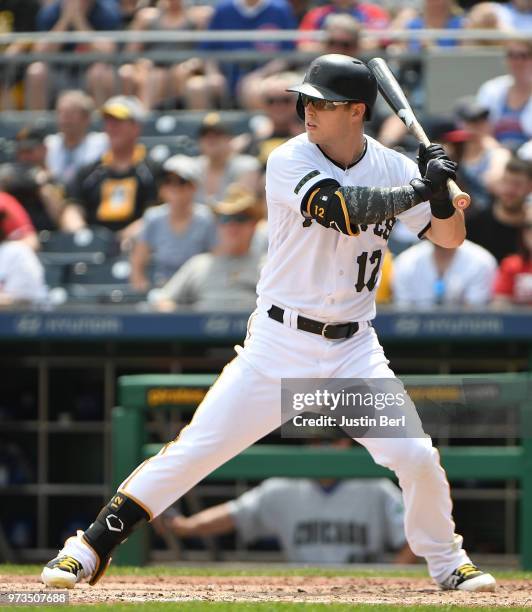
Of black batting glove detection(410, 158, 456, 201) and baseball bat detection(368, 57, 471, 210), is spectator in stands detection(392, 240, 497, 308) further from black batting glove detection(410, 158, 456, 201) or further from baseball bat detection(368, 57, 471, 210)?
black batting glove detection(410, 158, 456, 201)

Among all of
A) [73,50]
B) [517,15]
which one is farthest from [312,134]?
[73,50]

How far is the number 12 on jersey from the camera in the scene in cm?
460

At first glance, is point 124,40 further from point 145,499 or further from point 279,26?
point 145,499

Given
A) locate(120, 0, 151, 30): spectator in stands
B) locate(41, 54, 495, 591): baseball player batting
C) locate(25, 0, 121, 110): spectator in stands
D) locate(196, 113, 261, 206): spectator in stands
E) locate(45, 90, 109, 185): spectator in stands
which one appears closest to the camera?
locate(41, 54, 495, 591): baseball player batting

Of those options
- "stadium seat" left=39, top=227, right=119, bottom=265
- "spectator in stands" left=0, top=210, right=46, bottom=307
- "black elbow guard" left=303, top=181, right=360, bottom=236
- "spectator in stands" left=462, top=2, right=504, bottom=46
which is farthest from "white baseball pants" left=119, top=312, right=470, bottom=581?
"spectator in stands" left=462, top=2, right=504, bottom=46

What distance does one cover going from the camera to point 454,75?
9688mm

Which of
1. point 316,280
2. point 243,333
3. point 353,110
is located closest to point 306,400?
point 316,280

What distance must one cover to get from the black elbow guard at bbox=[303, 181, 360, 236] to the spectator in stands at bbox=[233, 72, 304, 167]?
4.68 metres

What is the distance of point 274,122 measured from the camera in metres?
9.30

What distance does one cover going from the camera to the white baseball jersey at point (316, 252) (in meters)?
4.55

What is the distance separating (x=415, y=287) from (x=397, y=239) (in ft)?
2.91

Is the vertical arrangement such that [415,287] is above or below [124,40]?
below

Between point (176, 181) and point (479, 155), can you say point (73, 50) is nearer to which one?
point (176, 181)

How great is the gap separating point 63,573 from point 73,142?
5889 mm
